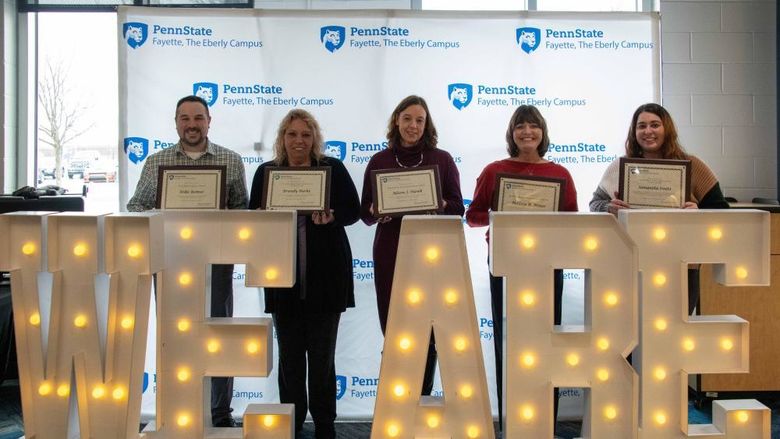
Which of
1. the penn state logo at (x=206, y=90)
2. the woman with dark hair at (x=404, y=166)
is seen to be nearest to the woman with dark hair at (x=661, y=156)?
the woman with dark hair at (x=404, y=166)

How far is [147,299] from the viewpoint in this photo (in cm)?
160

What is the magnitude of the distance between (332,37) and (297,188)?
4.21ft

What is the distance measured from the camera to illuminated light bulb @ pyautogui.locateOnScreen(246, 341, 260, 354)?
160cm

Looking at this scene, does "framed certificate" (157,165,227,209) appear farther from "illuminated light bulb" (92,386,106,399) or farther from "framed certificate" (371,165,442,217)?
"illuminated light bulb" (92,386,106,399)

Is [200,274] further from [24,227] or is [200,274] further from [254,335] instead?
[24,227]

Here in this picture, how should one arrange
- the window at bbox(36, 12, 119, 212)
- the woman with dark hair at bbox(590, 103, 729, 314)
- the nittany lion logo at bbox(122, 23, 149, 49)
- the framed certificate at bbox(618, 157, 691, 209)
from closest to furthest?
the framed certificate at bbox(618, 157, 691, 209) → the woman with dark hair at bbox(590, 103, 729, 314) → the nittany lion logo at bbox(122, 23, 149, 49) → the window at bbox(36, 12, 119, 212)

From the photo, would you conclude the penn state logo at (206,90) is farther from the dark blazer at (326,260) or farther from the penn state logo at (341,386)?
the penn state logo at (341,386)

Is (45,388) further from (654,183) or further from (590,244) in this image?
(654,183)

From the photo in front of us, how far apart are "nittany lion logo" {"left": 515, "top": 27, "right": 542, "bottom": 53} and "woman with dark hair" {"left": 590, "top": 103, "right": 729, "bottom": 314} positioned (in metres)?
0.86

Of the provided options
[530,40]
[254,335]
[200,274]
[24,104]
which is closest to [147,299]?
[200,274]

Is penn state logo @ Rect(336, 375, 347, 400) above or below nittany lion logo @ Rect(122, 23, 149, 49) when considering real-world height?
below

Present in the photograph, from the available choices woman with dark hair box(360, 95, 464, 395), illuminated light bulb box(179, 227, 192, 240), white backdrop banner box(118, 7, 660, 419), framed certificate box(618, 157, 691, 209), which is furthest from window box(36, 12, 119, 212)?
framed certificate box(618, 157, 691, 209)

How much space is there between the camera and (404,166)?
8.81 feet

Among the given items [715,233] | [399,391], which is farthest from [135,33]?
[715,233]
